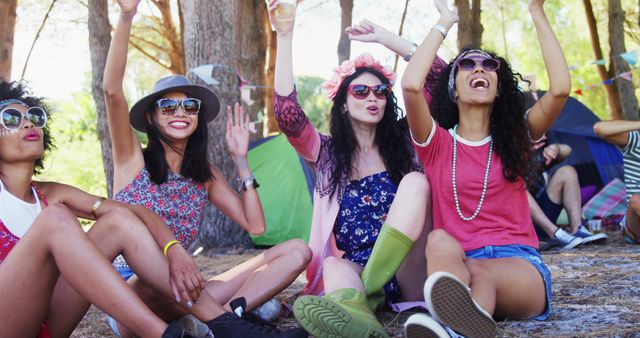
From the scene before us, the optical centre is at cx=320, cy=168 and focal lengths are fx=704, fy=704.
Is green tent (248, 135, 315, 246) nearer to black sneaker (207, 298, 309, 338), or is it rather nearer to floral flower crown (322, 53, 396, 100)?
floral flower crown (322, 53, 396, 100)

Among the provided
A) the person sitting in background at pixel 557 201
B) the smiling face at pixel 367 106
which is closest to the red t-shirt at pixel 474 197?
the smiling face at pixel 367 106

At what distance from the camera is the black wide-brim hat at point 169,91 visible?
131 inches

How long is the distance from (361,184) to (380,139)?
0.94ft

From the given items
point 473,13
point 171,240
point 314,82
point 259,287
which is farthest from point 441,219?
point 314,82

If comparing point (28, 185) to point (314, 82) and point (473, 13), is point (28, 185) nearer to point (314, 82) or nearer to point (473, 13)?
point (473, 13)

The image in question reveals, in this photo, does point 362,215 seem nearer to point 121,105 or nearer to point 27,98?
point 121,105

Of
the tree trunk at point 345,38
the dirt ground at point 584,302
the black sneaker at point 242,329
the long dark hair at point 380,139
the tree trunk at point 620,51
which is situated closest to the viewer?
the black sneaker at point 242,329

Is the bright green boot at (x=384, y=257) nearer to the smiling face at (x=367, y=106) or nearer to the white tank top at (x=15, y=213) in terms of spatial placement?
the smiling face at (x=367, y=106)

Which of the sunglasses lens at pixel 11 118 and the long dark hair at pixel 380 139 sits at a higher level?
the sunglasses lens at pixel 11 118

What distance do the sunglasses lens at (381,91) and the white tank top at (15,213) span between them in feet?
5.58

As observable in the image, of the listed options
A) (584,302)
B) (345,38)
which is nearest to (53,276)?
(584,302)

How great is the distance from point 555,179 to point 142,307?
15.9 feet

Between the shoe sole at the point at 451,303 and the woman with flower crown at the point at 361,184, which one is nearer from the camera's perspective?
the shoe sole at the point at 451,303

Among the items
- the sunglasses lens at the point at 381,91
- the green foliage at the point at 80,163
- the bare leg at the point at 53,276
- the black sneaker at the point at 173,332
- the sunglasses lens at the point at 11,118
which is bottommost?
the green foliage at the point at 80,163
